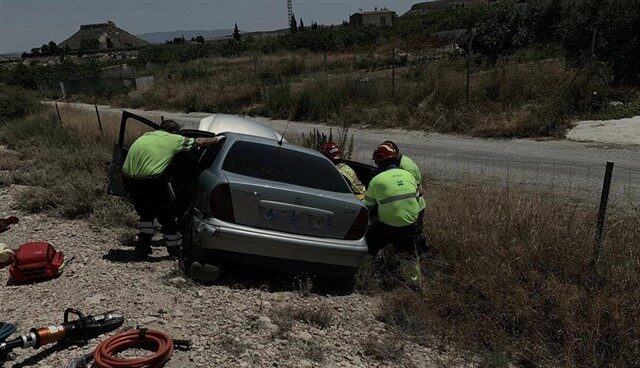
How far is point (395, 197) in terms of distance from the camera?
192 inches

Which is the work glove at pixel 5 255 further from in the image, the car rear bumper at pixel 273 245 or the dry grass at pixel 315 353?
the dry grass at pixel 315 353

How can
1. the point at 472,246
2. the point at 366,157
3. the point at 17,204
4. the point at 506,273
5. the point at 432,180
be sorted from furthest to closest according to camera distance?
the point at 366,157 < the point at 432,180 < the point at 17,204 < the point at 472,246 < the point at 506,273

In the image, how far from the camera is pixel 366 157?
11453 mm

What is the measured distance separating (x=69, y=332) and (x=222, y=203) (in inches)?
58.2

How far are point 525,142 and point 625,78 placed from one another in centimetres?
479

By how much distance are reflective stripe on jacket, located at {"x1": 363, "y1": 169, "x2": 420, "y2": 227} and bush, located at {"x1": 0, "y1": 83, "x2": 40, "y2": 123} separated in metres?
18.6

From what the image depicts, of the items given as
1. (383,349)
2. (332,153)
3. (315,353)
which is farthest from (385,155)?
(315,353)

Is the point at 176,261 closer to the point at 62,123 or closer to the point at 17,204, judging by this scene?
the point at 17,204

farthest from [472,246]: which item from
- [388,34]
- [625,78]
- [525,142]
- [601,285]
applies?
[388,34]

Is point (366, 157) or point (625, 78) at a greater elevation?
point (625, 78)

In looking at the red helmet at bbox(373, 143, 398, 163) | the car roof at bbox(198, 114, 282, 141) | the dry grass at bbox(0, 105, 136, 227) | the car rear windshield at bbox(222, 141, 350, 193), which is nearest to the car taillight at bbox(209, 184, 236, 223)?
the car rear windshield at bbox(222, 141, 350, 193)

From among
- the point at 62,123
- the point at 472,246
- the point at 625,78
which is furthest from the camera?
the point at 62,123

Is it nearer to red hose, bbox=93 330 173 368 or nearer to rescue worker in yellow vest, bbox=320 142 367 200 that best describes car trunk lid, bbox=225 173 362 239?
rescue worker in yellow vest, bbox=320 142 367 200

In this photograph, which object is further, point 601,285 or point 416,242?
point 416,242
